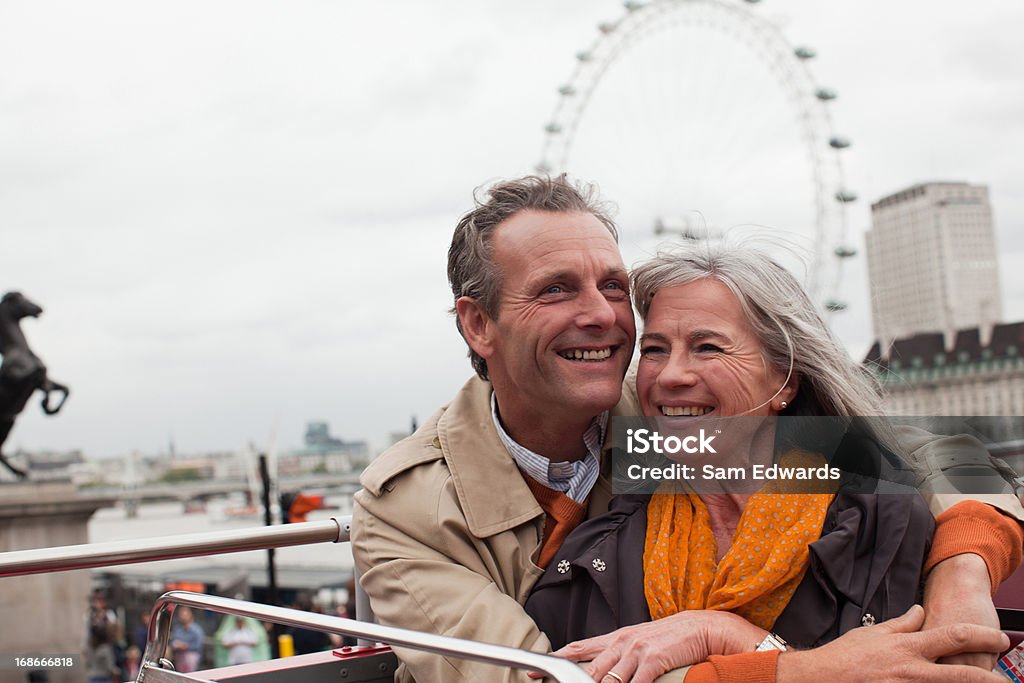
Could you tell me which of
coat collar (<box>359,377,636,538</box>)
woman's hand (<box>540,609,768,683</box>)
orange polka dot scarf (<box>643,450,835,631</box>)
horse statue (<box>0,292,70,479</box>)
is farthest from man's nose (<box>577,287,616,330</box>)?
horse statue (<box>0,292,70,479</box>)

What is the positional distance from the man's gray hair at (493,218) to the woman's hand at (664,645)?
0.87 metres

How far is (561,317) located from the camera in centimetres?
247

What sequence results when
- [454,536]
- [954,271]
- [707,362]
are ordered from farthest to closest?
[954,271]
[454,536]
[707,362]

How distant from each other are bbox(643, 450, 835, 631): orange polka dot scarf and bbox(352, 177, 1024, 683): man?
26 cm

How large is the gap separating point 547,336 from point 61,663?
6375 millimetres

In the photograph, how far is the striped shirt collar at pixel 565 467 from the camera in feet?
8.28

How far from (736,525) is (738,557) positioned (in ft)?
0.46

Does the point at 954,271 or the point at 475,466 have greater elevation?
the point at 954,271

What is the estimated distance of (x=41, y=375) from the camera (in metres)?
14.5

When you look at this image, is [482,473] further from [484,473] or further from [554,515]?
[554,515]

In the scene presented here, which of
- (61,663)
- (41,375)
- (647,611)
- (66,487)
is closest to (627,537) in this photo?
(647,611)

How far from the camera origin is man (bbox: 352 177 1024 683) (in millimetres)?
2277

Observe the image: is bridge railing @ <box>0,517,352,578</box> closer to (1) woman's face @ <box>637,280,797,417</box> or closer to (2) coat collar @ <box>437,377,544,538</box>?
(2) coat collar @ <box>437,377,544,538</box>

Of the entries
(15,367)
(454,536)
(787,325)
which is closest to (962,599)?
(787,325)
